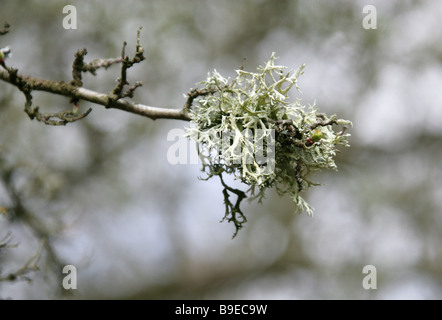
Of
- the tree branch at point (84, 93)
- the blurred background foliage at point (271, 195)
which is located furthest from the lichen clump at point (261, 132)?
the blurred background foliage at point (271, 195)

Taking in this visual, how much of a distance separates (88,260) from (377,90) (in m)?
4.92

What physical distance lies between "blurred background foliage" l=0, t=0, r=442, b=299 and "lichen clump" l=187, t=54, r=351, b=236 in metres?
4.84

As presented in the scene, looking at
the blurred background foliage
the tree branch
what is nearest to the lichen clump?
the tree branch

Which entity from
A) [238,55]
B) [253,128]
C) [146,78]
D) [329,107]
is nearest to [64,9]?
[146,78]

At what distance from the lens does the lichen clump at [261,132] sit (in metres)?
2.03

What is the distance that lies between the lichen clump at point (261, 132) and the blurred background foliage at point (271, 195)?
4844mm

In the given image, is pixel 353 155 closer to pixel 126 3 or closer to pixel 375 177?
pixel 375 177

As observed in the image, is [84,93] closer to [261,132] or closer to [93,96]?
[93,96]

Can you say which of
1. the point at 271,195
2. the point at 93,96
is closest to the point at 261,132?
the point at 93,96

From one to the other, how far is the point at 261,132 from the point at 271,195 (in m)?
5.99

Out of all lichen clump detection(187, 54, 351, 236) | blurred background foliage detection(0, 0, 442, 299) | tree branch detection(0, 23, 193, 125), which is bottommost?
lichen clump detection(187, 54, 351, 236)

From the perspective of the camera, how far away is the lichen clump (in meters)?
2.03

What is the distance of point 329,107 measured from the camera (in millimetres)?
7172

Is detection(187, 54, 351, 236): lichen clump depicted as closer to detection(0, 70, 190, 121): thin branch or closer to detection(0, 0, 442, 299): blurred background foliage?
detection(0, 70, 190, 121): thin branch
